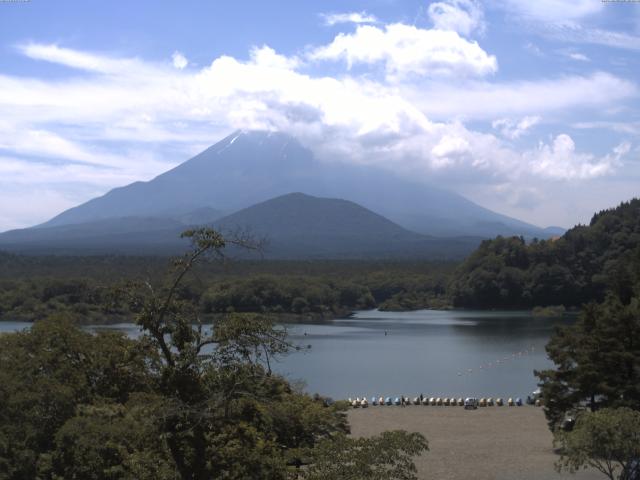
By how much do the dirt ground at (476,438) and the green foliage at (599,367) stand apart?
1.20 metres

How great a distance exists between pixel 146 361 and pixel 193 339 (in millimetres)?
681

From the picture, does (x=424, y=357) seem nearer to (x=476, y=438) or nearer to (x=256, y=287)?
(x=476, y=438)

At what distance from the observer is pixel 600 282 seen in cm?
6444

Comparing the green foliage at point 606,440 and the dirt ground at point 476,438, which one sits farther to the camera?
the dirt ground at point 476,438

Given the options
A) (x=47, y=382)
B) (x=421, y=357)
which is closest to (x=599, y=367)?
(x=47, y=382)

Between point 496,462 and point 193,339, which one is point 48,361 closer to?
point 193,339

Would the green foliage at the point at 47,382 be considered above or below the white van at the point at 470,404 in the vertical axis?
above

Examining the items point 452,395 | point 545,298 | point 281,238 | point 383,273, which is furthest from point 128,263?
point 281,238

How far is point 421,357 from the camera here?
3853 centimetres

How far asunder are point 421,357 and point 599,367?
73.1 ft

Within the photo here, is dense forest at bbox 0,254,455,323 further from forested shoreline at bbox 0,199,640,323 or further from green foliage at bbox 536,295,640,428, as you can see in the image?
green foliage at bbox 536,295,640,428

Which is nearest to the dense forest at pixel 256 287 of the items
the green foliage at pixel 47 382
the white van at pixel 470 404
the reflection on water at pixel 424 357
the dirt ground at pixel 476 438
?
the reflection on water at pixel 424 357

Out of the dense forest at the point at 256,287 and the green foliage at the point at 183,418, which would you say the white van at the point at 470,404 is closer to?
the green foliage at the point at 183,418

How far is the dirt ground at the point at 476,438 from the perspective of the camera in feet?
50.4
